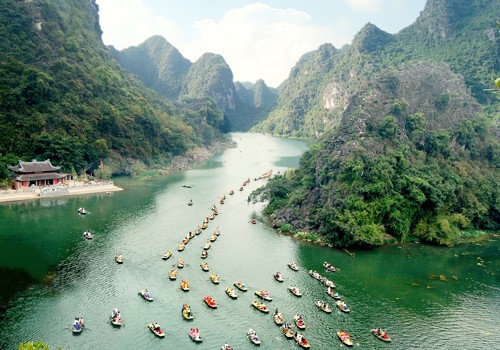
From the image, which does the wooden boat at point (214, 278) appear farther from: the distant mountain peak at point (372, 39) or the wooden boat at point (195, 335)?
the distant mountain peak at point (372, 39)

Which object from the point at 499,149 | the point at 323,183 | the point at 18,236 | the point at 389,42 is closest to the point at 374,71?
the point at 389,42

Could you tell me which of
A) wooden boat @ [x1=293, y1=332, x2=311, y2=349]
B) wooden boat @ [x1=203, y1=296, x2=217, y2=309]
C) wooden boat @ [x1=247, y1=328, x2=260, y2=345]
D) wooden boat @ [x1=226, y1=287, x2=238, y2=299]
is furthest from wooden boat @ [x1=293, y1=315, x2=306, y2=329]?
wooden boat @ [x1=203, y1=296, x2=217, y2=309]

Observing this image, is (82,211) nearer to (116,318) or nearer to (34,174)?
(34,174)

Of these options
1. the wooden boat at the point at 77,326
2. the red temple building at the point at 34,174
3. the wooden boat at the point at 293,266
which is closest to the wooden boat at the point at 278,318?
the wooden boat at the point at 293,266

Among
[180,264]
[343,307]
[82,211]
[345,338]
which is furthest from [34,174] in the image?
[345,338]

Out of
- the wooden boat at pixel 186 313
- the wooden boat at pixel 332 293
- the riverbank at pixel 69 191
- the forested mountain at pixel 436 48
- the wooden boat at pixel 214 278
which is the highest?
the forested mountain at pixel 436 48

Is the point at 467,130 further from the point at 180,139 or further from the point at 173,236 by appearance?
the point at 180,139

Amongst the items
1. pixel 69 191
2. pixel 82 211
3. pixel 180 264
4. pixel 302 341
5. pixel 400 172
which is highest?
pixel 400 172
